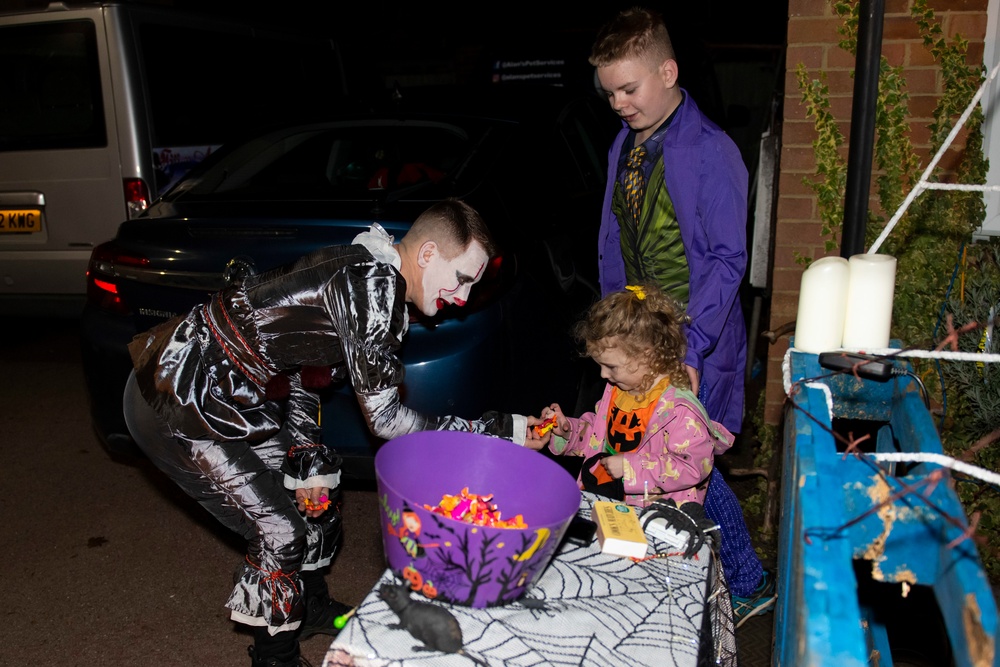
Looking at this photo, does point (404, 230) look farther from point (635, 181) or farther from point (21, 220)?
point (21, 220)

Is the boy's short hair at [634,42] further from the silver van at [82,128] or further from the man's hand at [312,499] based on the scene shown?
the silver van at [82,128]

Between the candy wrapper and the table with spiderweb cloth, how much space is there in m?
0.15

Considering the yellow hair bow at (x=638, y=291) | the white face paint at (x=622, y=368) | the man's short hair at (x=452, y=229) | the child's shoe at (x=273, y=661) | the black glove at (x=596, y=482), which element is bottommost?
the child's shoe at (x=273, y=661)

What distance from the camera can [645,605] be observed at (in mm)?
1809

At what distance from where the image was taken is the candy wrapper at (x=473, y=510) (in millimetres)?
1874

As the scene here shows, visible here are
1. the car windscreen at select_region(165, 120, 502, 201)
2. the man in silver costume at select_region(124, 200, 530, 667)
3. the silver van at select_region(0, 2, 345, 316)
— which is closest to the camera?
the man in silver costume at select_region(124, 200, 530, 667)

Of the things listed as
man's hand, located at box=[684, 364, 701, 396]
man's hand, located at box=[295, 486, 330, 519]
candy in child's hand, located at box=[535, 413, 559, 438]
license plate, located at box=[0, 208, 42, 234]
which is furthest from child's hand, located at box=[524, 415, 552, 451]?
license plate, located at box=[0, 208, 42, 234]

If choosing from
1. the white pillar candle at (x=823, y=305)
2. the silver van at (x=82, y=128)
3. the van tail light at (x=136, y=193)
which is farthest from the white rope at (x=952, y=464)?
the van tail light at (x=136, y=193)

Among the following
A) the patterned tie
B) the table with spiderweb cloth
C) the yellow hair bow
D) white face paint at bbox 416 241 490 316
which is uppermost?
the patterned tie

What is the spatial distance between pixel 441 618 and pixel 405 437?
1.55 feet

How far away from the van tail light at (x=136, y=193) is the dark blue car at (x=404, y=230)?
1.50 meters

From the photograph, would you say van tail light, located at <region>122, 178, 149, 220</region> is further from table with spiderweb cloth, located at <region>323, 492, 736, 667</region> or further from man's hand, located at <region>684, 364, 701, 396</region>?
table with spiderweb cloth, located at <region>323, 492, 736, 667</region>

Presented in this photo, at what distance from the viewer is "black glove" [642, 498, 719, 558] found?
6.74 feet

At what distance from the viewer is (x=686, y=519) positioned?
6.97 feet
